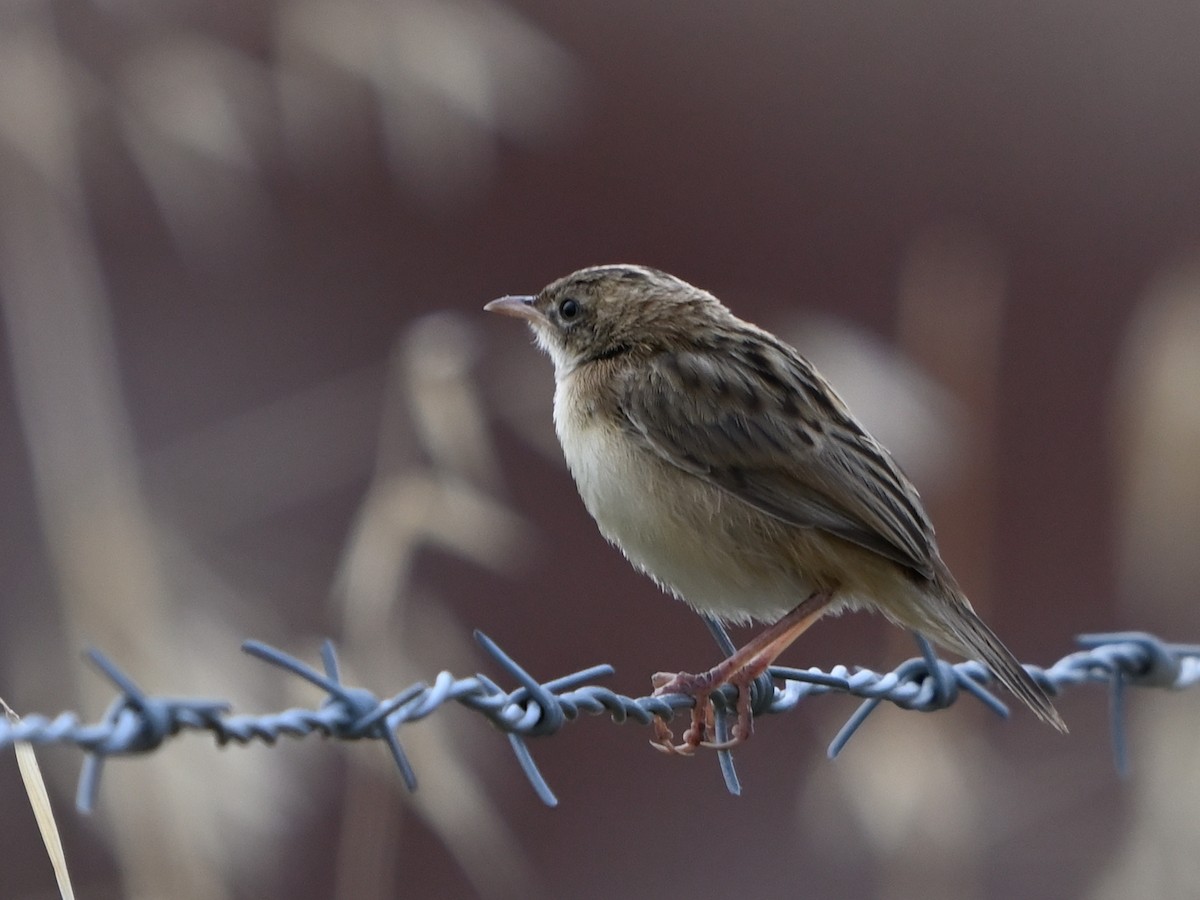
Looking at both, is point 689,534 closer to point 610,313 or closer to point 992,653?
point 992,653

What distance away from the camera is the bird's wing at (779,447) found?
12.7 feet

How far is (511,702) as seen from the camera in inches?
106

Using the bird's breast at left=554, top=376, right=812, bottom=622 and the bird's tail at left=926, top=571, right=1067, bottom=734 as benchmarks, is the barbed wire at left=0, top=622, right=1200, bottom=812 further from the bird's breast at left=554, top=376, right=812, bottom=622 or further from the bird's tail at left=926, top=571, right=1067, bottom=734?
the bird's breast at left=554, top=376, right=812, bottom=622

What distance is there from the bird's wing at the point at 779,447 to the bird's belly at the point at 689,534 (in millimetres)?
49

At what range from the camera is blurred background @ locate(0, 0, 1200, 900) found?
13.3 ft

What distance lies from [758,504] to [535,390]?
0.88 m

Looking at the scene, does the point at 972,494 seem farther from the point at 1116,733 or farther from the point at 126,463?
the point at 126,463

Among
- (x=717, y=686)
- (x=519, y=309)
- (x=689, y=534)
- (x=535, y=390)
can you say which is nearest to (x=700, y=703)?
(x=717, y=686)

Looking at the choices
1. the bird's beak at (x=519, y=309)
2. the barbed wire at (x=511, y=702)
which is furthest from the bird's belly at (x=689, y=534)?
the bird's beak at (x=519, y=309)

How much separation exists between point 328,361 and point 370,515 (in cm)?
454

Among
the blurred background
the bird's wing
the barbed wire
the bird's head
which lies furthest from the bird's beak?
the barbed wire

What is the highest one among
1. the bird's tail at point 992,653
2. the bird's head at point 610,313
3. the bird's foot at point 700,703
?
the bird's head at point 610,313

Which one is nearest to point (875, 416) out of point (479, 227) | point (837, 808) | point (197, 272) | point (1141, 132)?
point (837, 808)

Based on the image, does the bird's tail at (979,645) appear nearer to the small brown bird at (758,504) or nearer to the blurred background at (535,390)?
the small brown bird at (758,504)
